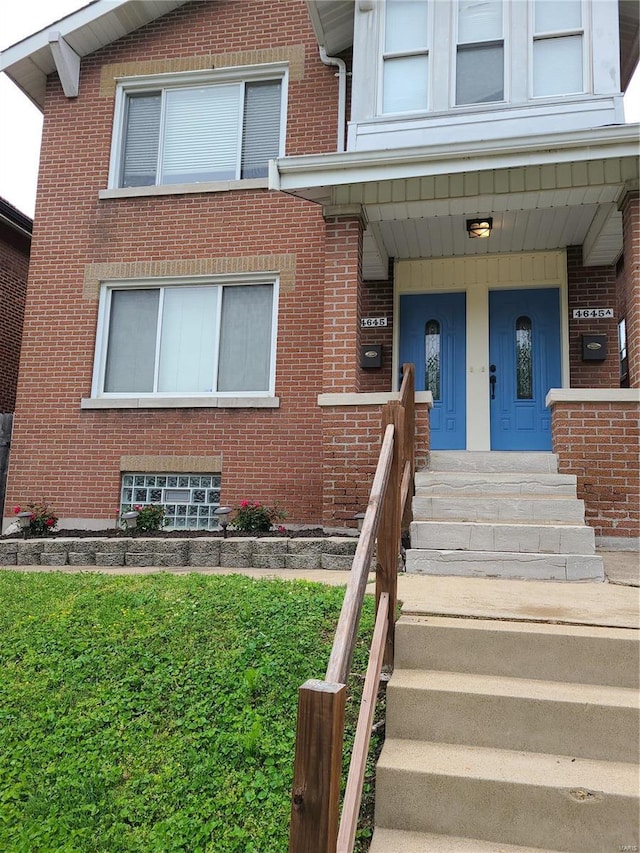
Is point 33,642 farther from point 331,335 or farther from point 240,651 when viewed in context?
point 331,335

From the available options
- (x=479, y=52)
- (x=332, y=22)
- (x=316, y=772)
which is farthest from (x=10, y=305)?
(x=316, y=772)

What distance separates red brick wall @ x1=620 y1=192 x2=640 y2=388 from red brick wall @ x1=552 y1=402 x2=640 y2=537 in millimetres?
571

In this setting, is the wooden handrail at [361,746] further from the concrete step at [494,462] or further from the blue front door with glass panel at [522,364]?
the blue front door with glass panel at [522,364]

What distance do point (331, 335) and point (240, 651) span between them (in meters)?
4.32

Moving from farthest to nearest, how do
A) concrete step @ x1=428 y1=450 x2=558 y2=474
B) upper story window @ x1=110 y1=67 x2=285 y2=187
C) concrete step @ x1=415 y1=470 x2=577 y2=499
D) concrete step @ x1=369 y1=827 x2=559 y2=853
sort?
upper story window @ x1=110 y1=67 x2=285 y2=187 → concrete step @ x1=428 y1=450 x2=558 y2=474 → concrete step @ x1=415 y1=470 x2=577 y2=499 → concrete step @ x1=369 y1=827 x2=559 y2=853

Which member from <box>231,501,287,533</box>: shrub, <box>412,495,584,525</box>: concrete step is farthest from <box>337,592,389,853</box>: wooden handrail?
<box>231,501,287,533</box>: shrub

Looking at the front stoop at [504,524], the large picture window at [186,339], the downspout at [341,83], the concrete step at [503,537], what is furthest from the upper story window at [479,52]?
the concrete step at [503,537]

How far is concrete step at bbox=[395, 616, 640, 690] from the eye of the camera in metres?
3.21

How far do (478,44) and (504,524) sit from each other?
557 centimetres

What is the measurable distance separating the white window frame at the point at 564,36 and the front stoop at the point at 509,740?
19.4 ft

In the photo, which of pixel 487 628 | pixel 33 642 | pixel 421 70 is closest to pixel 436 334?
pixel 421 70

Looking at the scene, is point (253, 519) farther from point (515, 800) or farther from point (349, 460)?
point (515, 800)

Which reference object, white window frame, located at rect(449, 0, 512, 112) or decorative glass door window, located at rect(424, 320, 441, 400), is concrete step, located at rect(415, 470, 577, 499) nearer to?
decorative glass door window, located at rect(424, 320, 441, 400)

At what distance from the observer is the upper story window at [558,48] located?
697 cm
